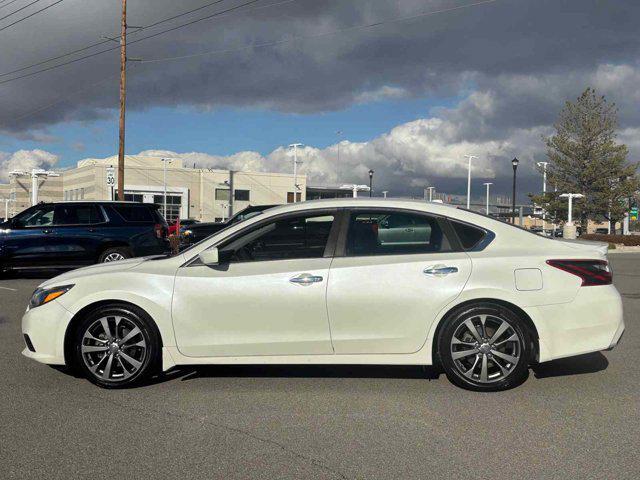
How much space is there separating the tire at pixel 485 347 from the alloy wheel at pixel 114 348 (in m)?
2.59

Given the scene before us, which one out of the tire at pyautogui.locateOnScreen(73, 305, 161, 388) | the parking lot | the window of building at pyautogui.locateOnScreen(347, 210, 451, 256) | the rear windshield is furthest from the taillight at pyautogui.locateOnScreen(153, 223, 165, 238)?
the window of building at pyautogui.locateOnScreen(347, 210, 451, 256)

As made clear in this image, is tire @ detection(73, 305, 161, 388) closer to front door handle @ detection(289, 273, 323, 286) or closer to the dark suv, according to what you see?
front door handle @ detection(289, 273, 323, 286)

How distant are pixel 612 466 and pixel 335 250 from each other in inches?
104

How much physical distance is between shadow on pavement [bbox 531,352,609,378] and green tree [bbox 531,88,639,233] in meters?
45.5

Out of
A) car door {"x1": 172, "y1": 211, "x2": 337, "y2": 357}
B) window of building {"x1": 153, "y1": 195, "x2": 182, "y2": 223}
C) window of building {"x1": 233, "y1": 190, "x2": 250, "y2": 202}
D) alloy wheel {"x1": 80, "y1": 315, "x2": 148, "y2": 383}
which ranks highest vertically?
window of building {"x1": 233, "y1": 190, "x2": 250, "y2": 202}

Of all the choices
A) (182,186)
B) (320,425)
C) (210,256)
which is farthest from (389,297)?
(182,186)

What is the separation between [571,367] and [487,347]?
62.5 inches

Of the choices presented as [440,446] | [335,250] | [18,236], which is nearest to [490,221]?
[335,250]

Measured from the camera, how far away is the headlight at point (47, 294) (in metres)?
5.71

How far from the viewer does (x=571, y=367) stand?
656 cm

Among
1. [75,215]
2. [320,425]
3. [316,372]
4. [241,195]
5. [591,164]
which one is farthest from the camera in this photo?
[241,195]

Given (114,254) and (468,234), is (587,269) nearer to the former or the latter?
(468,234)

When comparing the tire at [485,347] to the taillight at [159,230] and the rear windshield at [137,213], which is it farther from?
the rear windshield at [137,213]

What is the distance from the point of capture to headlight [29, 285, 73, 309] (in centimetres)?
571
